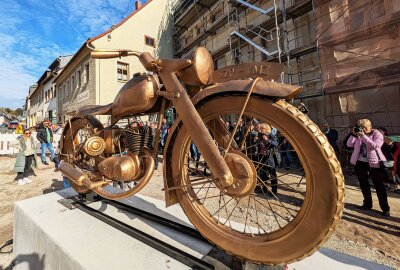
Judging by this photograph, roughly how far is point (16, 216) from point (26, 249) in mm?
550

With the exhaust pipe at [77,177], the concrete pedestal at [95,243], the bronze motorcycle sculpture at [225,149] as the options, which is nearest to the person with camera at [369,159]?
the concrete pedestal at [95,243]

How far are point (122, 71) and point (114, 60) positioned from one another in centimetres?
94

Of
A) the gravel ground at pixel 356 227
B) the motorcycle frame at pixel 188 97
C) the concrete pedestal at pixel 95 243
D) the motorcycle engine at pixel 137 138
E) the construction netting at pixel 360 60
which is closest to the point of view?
the motorcycle frame at pixel 188 97

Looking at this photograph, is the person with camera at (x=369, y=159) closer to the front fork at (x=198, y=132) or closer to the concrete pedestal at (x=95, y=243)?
the concrete pedestal at (x=95, y=243)

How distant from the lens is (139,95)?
5.72 ft

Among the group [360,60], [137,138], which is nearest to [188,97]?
[137,138]

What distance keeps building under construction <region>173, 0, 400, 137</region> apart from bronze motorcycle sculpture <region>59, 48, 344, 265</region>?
7.08 metres

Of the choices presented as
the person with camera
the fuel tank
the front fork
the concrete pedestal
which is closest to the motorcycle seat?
the fuel tank

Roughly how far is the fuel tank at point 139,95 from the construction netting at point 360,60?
722 cm

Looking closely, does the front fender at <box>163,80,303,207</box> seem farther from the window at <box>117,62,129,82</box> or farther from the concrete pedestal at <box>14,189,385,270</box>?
the window at <box>117,62,129,82</box>

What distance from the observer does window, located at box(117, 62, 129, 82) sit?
13727 millimetres

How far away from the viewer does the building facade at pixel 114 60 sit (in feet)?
42.8

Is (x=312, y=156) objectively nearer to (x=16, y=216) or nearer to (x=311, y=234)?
(x=311, y=234)

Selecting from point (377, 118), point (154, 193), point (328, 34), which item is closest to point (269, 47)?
point (328, 34)
